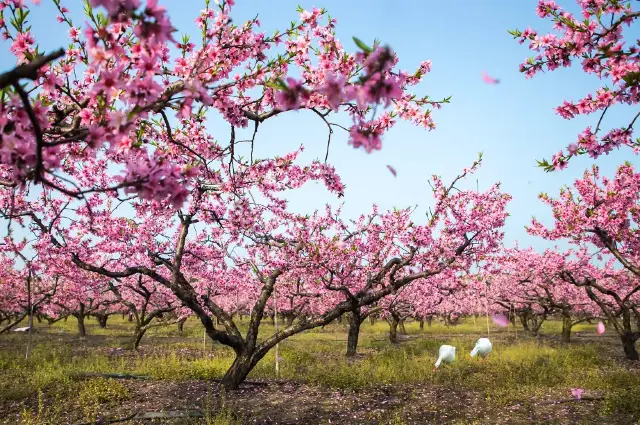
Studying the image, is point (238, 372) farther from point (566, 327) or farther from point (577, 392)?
point (566, 327)

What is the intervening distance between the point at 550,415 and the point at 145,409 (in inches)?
332

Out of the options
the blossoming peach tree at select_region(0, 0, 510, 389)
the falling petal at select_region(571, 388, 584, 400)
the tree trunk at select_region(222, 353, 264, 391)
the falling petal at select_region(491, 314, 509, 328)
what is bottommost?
the falling petal at select_region(491, 314, 509, 328)

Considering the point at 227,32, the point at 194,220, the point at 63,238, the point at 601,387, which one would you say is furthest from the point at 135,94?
the point at 601,387

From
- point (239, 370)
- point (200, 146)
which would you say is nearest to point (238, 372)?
point (239, 370)

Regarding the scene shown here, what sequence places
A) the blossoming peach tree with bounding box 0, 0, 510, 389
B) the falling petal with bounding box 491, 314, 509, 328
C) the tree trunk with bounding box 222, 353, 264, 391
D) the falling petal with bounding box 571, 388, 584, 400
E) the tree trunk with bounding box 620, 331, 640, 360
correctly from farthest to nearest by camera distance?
1. the falling petal with bounding box 491, 314, 509, 328
2. the tree trunk with bounding box 620, 331, 640, 360
3. the tree trunk with bounding box 222, 353, 264, 391
4. the falling petal with bounding box 571, 388, 584, 400
5. the blossoming peach tree with bounding box 0, 0, 510, 389

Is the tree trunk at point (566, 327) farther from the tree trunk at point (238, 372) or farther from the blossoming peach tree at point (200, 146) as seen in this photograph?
the tree trunk at point (238, 372)

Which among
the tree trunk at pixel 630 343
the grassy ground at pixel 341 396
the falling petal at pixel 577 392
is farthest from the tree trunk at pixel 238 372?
the tree trunk at pixel 630 343

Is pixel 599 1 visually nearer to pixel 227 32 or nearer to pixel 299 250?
pixel 227 32

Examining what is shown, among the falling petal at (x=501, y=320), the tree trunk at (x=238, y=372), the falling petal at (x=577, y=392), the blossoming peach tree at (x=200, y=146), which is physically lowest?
the falling petal at (x=501, y=320)

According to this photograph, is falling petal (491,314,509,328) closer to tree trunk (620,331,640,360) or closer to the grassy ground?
tree trunk (620,331,640,360)

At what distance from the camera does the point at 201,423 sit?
750 centimetres

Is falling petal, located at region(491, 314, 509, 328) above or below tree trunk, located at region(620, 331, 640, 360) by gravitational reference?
below

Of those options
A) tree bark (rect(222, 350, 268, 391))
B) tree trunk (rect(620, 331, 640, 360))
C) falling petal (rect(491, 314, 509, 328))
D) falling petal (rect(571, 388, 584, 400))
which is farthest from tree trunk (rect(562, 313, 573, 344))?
falling petal (rect(491, 314, 509, 328))

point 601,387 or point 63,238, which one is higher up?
point 63,238
